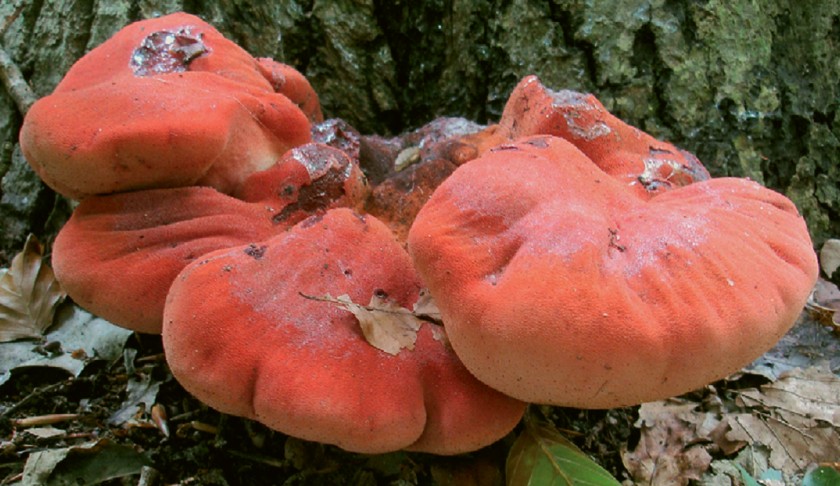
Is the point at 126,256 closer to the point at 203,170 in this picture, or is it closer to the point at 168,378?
the point at 203,170

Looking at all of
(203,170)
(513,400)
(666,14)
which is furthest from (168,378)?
(666,14)

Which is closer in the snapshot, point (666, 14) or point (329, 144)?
point (329, 144)

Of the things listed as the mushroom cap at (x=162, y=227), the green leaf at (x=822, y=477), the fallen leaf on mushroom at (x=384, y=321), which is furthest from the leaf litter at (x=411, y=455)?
the mushroom cap at (x=162, y=227)

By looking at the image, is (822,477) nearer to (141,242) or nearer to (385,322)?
(385,322)

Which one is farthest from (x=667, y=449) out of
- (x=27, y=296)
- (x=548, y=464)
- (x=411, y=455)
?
(x=27, y=296)

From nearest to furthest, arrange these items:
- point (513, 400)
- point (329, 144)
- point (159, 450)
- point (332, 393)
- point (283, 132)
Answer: point (332, 393) < point (513, 400) < point (159, 450) < point (283, 132) < point (329, 144)

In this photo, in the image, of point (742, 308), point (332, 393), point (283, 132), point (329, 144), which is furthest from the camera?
point (329, 144)
